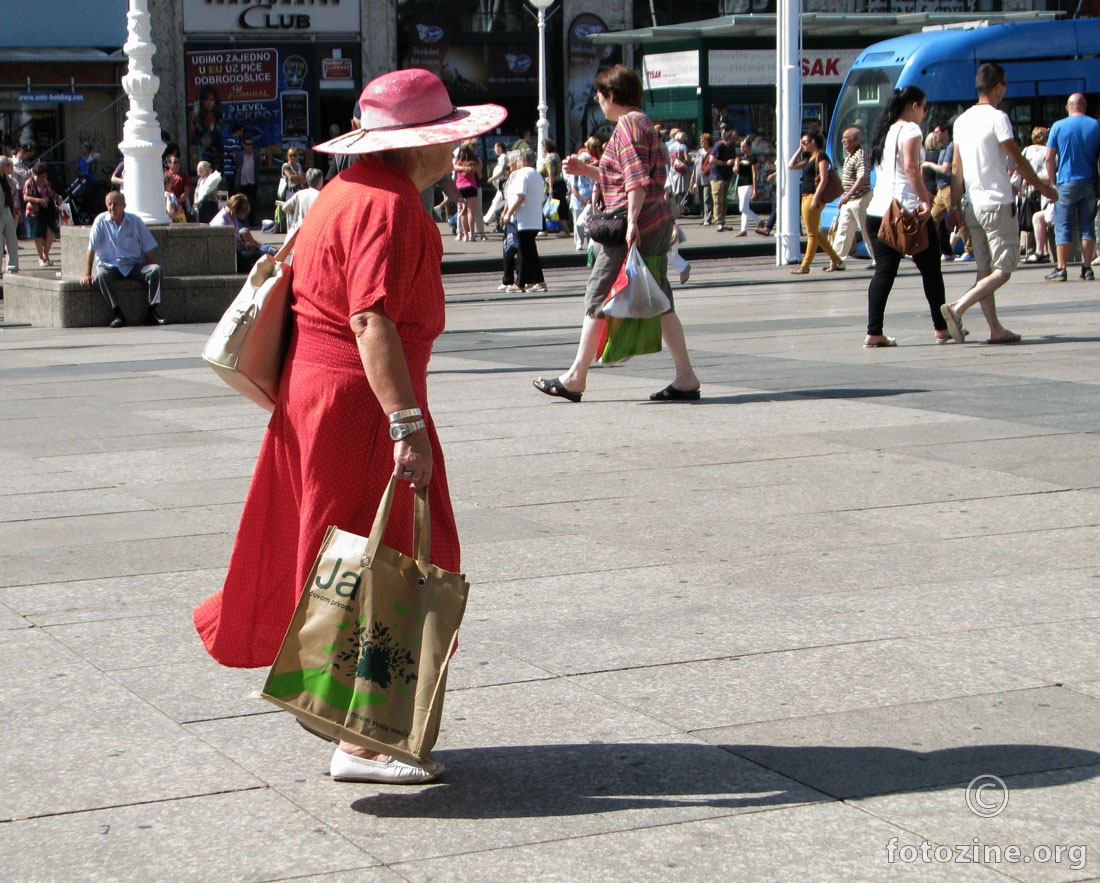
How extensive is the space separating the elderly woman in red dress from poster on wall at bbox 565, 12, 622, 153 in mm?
34220

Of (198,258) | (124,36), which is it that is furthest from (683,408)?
(124,36)

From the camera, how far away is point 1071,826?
3.41 meters

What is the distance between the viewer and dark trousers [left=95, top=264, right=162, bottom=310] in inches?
634

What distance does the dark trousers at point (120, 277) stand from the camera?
52.8 feet

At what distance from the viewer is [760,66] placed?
31.9 meters

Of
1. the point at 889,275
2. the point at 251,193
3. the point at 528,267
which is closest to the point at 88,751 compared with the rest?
the point at 889,275

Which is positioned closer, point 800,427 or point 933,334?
point 800,427

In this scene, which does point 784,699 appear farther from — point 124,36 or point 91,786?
point 124,36

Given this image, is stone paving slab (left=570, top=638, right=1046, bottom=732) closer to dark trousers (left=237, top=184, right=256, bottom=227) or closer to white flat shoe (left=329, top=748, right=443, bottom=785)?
white flat shoe (left=329, top=748, right=443, bottom=785)

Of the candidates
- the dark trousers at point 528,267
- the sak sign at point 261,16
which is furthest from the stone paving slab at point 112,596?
the sak sign at point 261,16

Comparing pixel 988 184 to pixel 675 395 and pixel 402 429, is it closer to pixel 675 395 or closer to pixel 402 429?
pixel 675 395

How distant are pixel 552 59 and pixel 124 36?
32.1 feet

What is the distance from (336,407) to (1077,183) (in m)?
15.8

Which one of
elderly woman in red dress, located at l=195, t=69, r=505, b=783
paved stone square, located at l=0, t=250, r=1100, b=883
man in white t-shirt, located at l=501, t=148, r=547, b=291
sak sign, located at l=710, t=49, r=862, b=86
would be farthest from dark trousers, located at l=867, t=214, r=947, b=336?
sak sign, located at l=710, t=49, r=862, b=86
